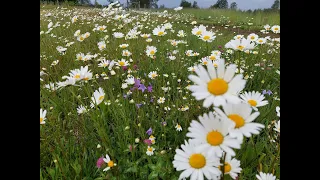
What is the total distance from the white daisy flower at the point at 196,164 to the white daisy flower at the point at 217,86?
13 cm

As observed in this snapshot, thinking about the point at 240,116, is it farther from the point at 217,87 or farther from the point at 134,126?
the point at 134,126

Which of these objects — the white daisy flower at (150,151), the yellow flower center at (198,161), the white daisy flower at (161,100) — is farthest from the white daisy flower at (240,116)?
the white daisy flower at (161,100)

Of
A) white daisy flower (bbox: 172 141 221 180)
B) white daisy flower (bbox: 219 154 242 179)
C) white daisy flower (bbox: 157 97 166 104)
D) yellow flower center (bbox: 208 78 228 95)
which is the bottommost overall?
white daisy flower (bbox: 157 97 166 104)

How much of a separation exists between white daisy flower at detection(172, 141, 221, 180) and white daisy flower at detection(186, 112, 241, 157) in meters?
0.05

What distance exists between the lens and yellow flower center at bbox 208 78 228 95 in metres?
0.50

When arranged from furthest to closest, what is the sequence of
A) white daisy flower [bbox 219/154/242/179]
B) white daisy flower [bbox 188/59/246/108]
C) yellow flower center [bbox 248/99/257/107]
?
yellow flower center [bbox 248/99/257/107]
white daisy flower [bbox 219/154/242/179]
white daisy flower [bbox 188/59/246/108]

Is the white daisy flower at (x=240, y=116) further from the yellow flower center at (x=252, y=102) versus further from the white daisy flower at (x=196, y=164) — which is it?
the yellow flower center at (x=252, y=102)

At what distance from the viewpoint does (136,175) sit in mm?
1137

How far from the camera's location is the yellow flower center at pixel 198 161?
22.9 inches

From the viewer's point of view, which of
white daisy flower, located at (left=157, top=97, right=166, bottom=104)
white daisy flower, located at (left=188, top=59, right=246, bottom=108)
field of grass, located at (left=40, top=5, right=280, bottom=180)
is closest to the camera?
white daisy flower, located at (left=188, top=59, right=246, bottom=108)

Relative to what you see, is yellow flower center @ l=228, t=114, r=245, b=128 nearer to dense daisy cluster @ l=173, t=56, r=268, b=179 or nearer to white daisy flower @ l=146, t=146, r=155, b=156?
dense daisy cluster @ l=173, t=56, r=268, b=179

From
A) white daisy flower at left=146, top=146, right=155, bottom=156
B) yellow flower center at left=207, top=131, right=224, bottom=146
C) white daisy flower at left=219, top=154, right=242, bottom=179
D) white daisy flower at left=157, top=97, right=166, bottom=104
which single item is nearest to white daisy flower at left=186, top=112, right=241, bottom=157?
yellow flower center at left=207, top=131, right=224, bottom=146
